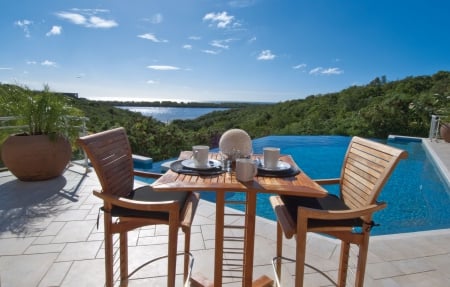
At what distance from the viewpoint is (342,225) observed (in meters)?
1.24

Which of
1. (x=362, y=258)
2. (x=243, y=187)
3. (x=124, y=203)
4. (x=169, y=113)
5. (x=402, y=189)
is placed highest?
(x=169, y=113)

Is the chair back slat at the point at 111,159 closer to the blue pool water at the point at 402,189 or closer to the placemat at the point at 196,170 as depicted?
the placemat at the point at 196,170

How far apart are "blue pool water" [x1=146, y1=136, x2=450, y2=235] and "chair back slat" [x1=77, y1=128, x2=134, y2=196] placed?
206 centimetres

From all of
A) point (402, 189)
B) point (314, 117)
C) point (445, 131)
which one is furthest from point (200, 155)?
point (314, 117)

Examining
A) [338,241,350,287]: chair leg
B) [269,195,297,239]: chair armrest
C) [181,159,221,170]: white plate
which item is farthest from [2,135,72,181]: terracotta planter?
[338,241,350,287]: chair leg

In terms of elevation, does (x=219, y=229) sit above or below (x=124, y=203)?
below

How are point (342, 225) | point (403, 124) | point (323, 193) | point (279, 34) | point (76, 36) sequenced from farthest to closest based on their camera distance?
point (403, 124) → point (279, 34) → point (76, 36) → point (342, 225) → point (323, 193)

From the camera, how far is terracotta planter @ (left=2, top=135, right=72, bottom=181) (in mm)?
3246

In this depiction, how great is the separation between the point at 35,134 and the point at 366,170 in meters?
3.93

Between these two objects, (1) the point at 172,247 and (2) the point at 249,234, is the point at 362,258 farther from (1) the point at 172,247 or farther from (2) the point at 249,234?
(1) the point at 172,247

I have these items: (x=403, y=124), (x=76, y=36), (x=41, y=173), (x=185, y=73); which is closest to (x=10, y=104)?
(x=41, y=173)

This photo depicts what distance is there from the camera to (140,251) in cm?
197

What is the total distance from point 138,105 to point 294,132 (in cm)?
1034

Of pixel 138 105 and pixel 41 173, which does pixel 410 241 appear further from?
pixel 138 105
